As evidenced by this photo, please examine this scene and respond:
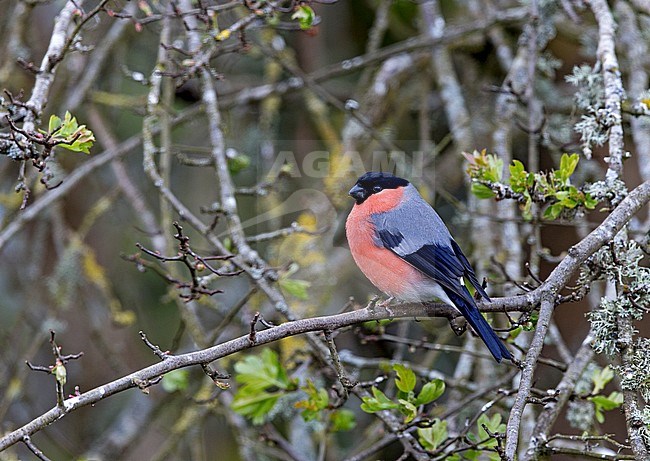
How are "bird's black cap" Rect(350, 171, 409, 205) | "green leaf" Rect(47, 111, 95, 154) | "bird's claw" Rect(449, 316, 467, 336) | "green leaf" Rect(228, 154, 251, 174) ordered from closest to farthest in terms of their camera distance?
"green leaf" Rect(47, 111, 95, 154) → "bird's claw" Rect(449, 316, 467, 336) → "bird's black cap" Rect(350, 171, 409, 205) → "green leaf" Rect(228, 154, 251, 174)

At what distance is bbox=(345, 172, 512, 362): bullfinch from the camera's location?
2101 millimetres

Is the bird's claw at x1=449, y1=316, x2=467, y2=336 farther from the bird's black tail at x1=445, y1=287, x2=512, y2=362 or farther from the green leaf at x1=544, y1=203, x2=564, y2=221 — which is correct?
the green leaf at x1=544, y1=203, x2=564, y2=221

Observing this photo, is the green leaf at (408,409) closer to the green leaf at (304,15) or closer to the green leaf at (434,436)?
the green leaf at (434,436)

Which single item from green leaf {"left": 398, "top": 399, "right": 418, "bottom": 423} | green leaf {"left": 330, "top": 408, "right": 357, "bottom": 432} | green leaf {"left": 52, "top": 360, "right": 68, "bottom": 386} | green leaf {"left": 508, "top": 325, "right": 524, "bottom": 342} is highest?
green leaf {"left": 52, "top": 360, "right": 68, "bottom": 386}

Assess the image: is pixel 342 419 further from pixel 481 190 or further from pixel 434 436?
pixel 481 190

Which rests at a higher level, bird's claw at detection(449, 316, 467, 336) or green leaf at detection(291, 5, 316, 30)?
green leaf at detection(291, 5, 316, 30)

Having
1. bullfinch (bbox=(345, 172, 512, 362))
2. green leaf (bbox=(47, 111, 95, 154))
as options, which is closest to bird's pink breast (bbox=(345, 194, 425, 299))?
bullfinch (bbox=(345, 172, 512, 362))

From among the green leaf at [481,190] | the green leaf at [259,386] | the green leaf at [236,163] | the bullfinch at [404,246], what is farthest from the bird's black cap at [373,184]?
the green leaf at [259,386]

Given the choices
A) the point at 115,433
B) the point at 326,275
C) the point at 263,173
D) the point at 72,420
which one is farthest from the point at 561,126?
the point at 72,420

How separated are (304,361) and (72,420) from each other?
6.95ft

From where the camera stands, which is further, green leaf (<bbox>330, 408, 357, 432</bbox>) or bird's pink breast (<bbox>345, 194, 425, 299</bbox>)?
green leaf (<bbox>330, 408, 357, 432</bbox>)

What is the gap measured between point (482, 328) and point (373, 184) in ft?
2.75

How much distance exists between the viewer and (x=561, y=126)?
124 inches

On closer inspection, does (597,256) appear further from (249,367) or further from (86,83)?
(86,83)
